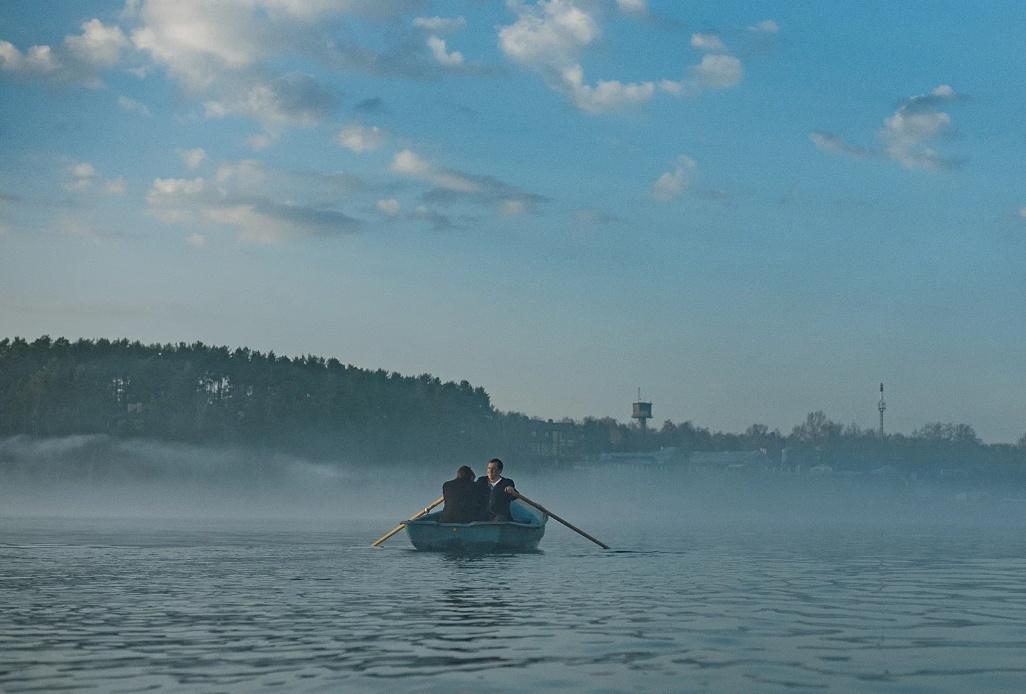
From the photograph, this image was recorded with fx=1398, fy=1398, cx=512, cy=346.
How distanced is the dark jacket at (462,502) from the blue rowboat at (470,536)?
366 millimetres

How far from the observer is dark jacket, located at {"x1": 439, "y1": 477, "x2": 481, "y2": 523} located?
42.9 m

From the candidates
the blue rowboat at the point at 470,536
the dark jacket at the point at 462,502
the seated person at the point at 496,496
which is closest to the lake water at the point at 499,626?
the blue rowboat at the point at 470,536

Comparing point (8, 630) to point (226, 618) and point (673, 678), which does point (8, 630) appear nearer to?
point (226, 618)

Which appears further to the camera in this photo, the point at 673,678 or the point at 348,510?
the point at 348,510

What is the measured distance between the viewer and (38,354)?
195000 millimetres

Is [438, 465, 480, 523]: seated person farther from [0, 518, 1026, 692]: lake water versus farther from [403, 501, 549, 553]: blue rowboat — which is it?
[0, 518, 1026, 692]: lake water

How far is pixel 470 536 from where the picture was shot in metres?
42.6

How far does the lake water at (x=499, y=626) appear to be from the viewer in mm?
16406

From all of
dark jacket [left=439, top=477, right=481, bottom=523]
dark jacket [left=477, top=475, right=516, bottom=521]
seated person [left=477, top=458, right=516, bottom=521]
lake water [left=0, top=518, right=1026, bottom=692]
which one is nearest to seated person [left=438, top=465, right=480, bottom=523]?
dark jacket [left=439, top=477, right=481, bottom=523]

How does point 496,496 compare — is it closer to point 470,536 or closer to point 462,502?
point 462,502

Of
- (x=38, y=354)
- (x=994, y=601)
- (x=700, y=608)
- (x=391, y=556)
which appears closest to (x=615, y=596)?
(x=700, y=608)

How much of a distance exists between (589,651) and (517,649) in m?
0.99

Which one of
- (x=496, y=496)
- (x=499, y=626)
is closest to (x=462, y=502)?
(x=496, y=496)

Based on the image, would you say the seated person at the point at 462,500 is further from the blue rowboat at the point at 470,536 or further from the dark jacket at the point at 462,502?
the blue rowboat at the point at 470,536
